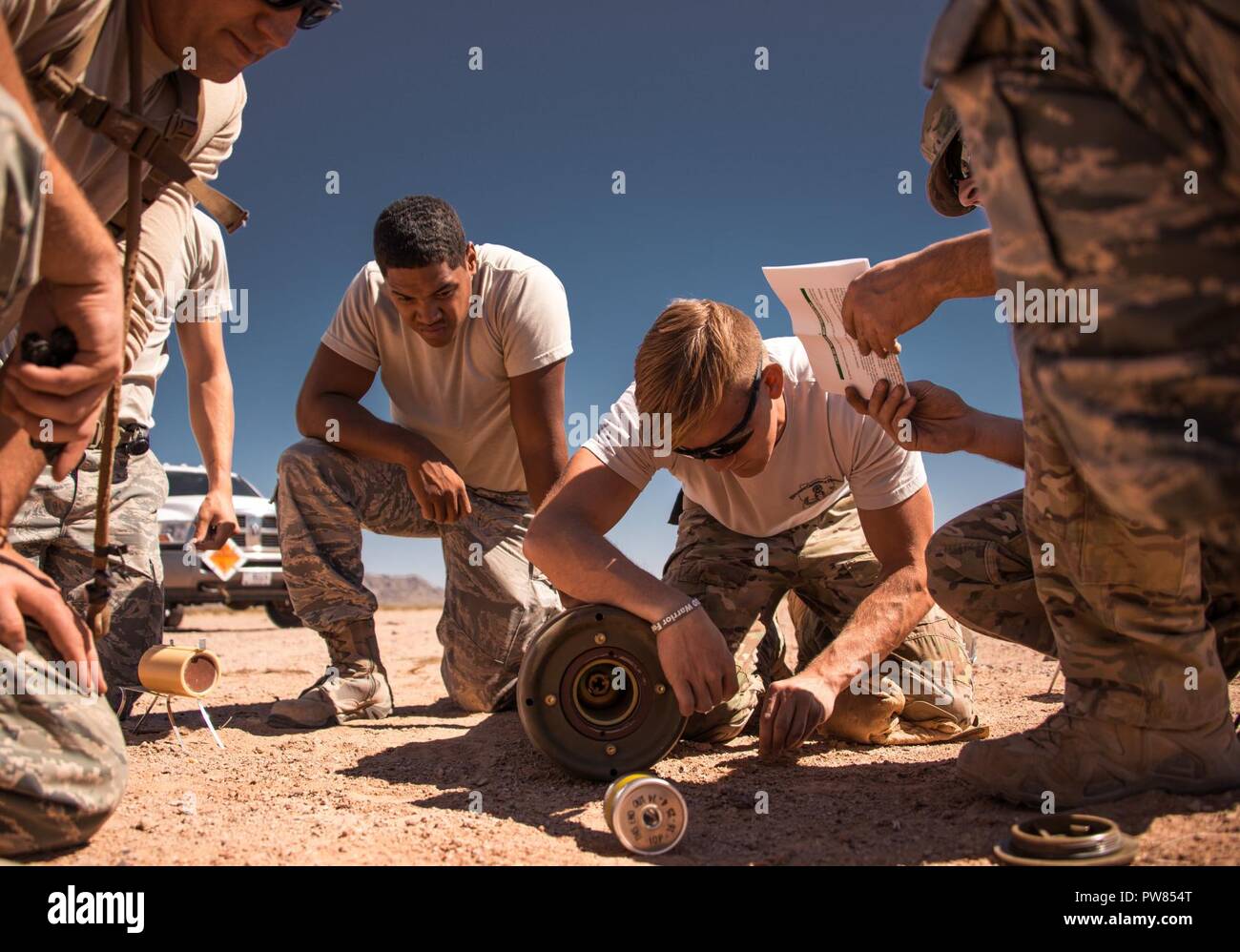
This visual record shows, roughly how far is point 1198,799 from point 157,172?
9.41 ft

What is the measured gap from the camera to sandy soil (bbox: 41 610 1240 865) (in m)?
2.12

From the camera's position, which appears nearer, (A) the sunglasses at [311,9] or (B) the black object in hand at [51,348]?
(B) the black object in hand at [51,348]

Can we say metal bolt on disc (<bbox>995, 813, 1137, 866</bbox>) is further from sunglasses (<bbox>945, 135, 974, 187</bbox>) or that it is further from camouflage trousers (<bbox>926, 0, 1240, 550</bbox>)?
sunglasses (<bbox>945, 135, 974, 187</bbox>)

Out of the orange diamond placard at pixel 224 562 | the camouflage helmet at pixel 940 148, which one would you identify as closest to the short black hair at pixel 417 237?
the camouflage helmet at pixel 940 148

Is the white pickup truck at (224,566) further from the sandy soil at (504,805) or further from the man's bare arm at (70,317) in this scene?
the man's bare arm at (70,317)

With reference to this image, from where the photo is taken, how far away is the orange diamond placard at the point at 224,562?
10.4 meters

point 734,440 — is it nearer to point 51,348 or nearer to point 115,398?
point 115,398

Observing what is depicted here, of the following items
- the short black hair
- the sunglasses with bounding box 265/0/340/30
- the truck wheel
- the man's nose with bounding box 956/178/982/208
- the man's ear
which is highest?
the sunglasses with bounding box 265/0/340/30

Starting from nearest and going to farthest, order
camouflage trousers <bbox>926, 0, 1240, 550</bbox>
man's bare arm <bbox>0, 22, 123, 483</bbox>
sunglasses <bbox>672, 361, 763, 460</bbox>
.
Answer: camouflage trousers <bbox>926, 0, 1240, 550</bbox> → man's bare arm <bbox>0, 22, 123, 483</bbox> → sunglasses <bbox>672, 361, 763, 460</bbox>

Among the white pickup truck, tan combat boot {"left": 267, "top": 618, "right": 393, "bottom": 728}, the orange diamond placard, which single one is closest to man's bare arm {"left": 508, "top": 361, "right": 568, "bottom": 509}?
tan combat boot {"left": 267, "top": 618, "right": 393, "bottom": 728}

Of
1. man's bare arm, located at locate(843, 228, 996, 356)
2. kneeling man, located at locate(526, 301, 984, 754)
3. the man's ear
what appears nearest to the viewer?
man's bare arm, located at locate(843, 228, 996, 356)

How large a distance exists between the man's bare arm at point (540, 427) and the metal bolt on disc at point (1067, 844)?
9.09 ft

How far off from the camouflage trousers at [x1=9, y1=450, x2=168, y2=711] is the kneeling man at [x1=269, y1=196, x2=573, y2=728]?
1.84ft
